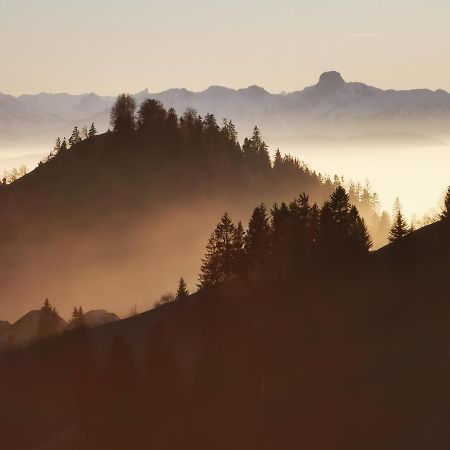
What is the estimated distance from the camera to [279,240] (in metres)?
71.3

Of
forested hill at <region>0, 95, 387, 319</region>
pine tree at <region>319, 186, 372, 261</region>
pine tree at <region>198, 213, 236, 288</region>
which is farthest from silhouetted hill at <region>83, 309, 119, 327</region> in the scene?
pine tree at <region>319, 186, 372, 261</region>

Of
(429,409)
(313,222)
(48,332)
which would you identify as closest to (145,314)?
(48,332)

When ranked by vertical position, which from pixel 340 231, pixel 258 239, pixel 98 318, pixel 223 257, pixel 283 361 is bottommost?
pixel 283 361

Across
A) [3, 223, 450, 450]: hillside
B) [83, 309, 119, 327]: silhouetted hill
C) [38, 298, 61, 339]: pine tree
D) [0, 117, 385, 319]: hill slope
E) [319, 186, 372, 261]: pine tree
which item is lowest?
[3, 223, 450, 450]: hillside

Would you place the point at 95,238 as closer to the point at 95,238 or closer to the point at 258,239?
the point at 95,238

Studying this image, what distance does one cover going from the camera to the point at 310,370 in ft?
184

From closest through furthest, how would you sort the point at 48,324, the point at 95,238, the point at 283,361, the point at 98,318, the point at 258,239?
the point at 283,361, the point at 258,239, the point at 48,324, the point at 98,318, the point at 95,238

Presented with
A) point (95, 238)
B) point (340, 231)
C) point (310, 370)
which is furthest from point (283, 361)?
point (95, 238)

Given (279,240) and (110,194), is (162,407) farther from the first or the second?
(110,194)

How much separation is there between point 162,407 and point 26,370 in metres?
31.3

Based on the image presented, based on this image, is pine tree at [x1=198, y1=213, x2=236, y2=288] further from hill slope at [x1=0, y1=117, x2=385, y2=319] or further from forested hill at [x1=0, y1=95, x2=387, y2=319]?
hill slope at [x1=0, y1=117, x2=385, y2=319]

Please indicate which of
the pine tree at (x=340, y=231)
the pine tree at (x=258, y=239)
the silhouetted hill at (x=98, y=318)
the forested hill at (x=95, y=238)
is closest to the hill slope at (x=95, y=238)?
the forested hill at (x=95, y=238)

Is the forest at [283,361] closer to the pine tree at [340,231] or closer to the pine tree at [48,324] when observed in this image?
the pine tree at [340,231]

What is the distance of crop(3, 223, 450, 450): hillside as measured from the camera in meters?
48.6
